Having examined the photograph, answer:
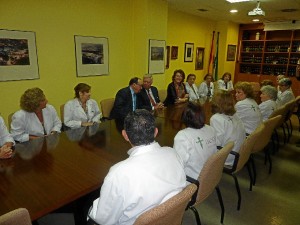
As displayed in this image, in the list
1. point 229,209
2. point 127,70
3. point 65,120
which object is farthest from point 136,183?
point 127,70

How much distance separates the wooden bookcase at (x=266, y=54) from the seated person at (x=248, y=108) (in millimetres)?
5394

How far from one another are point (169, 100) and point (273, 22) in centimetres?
513

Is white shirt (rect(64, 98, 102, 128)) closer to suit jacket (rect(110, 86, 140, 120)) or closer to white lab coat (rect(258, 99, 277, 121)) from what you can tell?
suit jacket (rect(110, 86, 140, 120))

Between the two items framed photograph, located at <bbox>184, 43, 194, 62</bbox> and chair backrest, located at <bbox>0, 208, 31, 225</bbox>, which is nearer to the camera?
chair backrest, located at <bbox>0, 208, 31, 225</bbox>

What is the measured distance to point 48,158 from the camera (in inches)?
71.1

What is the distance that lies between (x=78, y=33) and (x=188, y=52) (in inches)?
138

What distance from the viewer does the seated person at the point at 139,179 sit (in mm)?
1115

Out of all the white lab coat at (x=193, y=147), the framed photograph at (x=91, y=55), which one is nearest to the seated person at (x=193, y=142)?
the white lab coat at (x=193, y=147)

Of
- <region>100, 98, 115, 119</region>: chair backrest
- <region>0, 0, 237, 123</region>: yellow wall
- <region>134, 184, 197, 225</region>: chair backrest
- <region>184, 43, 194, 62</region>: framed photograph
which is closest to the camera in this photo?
<region>134, 184, 197, 225</region>: chair backrest

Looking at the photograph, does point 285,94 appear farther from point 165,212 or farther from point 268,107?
point 165,212

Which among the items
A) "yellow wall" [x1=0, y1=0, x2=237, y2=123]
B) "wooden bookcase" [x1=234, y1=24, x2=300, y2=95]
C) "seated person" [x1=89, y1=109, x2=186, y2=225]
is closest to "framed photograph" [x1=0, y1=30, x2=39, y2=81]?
"yellow wall" [x1=0, y1=0, x2=237, y2=123]

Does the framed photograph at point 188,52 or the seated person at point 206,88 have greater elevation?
the framed photograph at point 188,52

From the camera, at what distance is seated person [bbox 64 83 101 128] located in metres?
3.09

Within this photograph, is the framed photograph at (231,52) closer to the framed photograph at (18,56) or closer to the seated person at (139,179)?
the framed photograph at (18,56)
